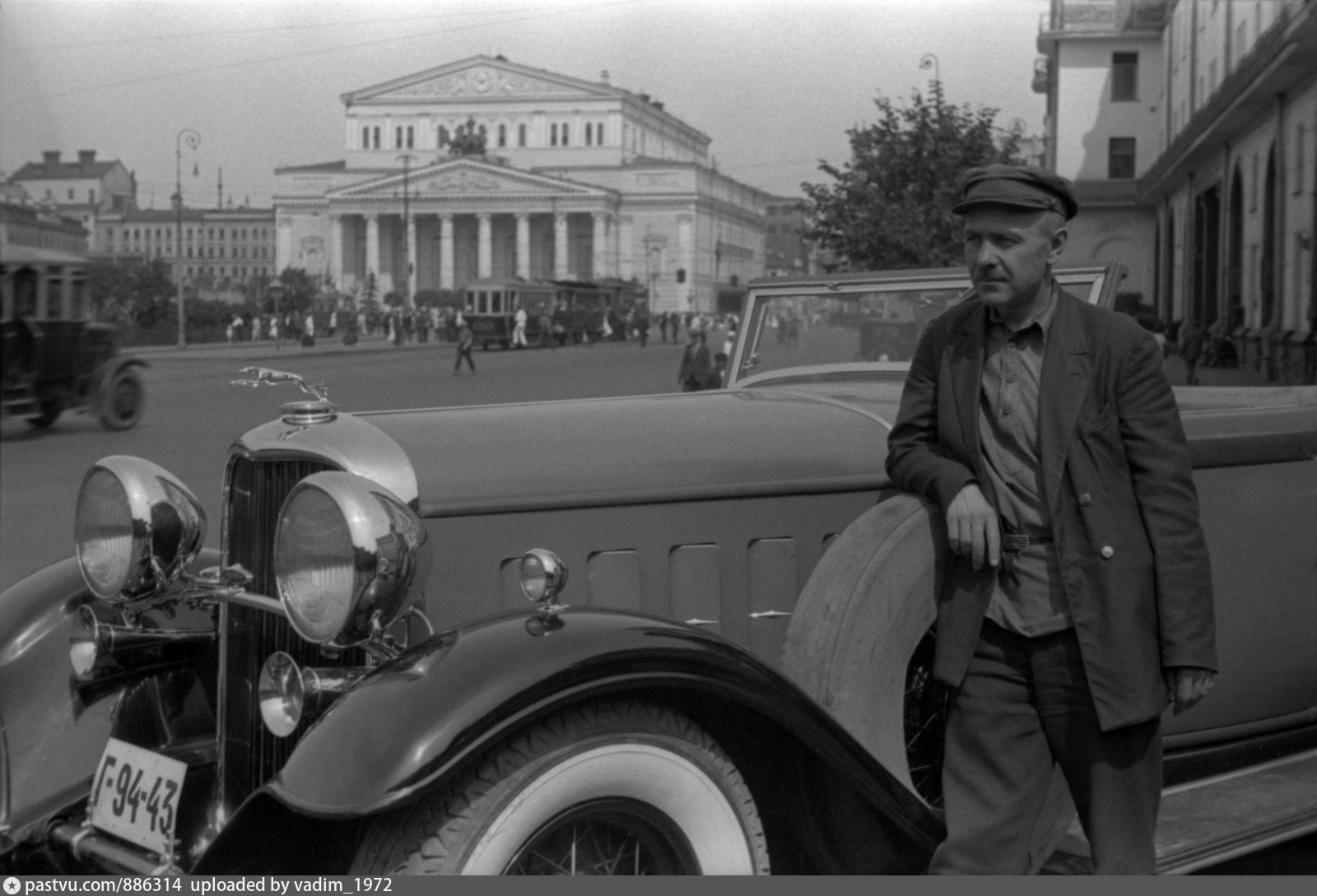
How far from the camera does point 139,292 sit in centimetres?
4197

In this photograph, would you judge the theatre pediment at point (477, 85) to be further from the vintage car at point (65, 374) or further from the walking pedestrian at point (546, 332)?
the vintage car at point (65, 374)

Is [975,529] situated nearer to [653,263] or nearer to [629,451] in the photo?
[629,451]

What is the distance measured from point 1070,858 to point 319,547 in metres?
1.68

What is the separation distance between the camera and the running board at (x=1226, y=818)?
3.19 meters

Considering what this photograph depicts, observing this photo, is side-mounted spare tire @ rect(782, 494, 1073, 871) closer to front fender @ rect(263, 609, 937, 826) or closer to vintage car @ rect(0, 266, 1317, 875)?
vintage car @ rect(0, 266, 1317, 875)

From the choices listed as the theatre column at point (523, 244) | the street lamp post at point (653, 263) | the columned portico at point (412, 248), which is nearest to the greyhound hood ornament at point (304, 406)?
the columned portico at point (412, 248)

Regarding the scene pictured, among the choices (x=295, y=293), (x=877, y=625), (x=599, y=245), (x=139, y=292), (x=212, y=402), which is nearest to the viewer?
(x=877, y=625)

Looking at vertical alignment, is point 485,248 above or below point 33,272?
above

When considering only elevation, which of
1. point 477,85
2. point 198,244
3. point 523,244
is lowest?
point 198,244

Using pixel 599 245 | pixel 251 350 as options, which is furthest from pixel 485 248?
pixel 251 350

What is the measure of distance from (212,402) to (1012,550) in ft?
48.9

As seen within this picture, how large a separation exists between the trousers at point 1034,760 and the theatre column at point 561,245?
91891 millimetres

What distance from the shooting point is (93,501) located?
343cm

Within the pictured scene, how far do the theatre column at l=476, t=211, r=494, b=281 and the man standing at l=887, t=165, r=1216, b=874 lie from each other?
92373 mm
